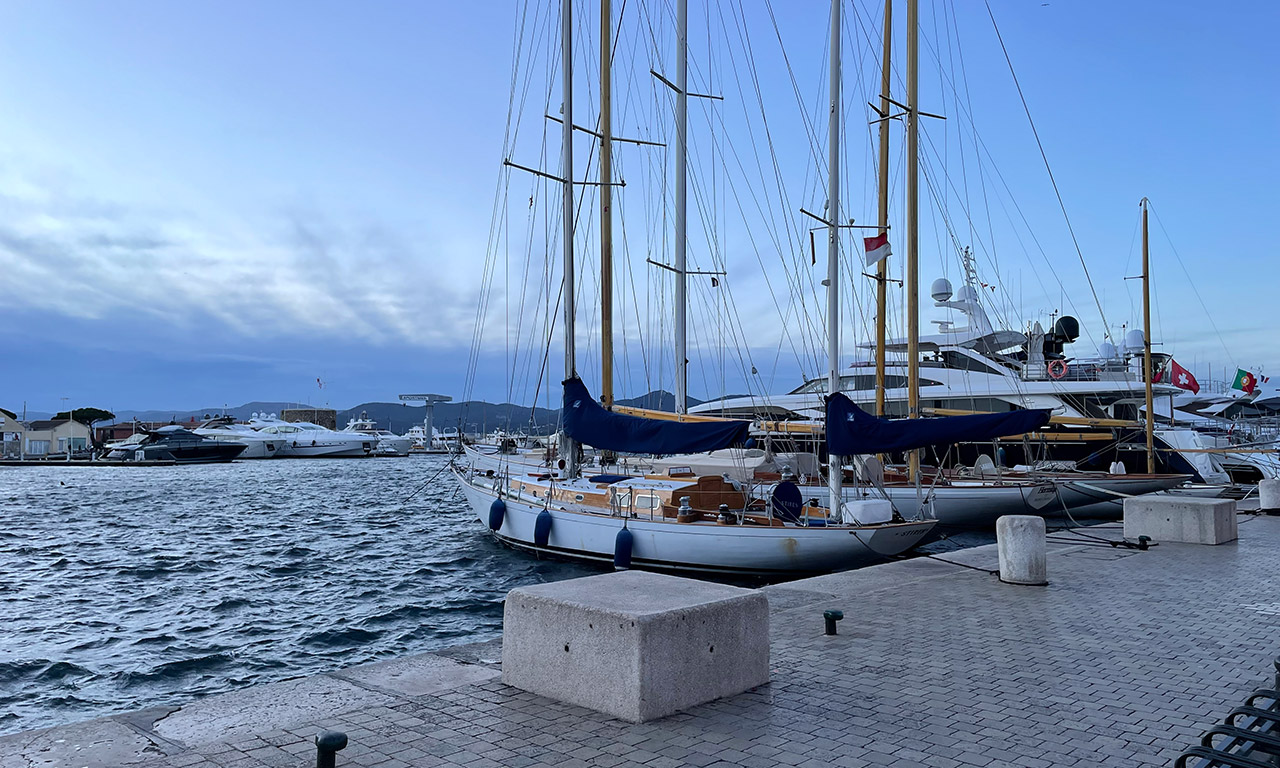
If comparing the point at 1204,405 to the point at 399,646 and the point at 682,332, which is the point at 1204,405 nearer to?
the point at 682,332

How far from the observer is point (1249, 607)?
32.3ft

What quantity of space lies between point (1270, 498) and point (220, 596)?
25.4m

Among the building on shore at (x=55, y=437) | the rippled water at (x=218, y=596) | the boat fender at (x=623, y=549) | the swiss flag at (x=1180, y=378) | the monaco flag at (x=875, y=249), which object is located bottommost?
the rippled water at (x=218, y=596)

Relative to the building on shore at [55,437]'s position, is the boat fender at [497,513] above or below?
below

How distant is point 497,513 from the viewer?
842 inches

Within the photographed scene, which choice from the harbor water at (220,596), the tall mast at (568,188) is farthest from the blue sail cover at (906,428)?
the tall mast at (568,188)

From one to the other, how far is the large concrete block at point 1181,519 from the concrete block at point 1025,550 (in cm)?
602

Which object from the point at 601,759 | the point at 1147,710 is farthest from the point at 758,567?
the point at 601,759

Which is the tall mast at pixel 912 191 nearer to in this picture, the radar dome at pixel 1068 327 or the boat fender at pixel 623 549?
the boat fender at pixel 623 549

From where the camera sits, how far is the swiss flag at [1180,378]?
43062mm

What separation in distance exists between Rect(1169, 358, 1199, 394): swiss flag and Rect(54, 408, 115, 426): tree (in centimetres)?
13172

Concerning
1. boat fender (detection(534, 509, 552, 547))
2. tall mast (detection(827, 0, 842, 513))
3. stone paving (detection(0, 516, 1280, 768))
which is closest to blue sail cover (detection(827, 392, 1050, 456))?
tall mast (detection(827, 0, 842, 513))

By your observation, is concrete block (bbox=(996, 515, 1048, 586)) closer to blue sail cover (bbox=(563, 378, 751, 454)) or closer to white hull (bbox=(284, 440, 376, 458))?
blue sail cover (bbox=(563, 378, 751, 454))

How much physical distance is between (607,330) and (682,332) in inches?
193
